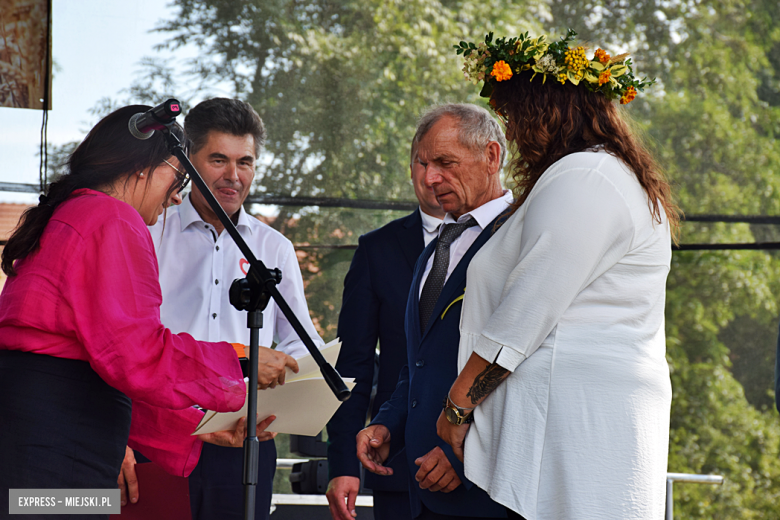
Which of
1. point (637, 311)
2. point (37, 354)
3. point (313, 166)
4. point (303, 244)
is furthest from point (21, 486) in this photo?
point (313, 166)

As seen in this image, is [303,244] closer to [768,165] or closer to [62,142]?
[62,142]

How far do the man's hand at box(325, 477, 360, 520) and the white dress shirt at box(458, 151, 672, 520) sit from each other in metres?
0.78

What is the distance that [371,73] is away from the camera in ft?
18.1

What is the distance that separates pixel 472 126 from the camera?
211cm

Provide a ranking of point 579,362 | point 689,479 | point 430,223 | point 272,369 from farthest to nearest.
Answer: point 689,479
point 430,223
point 272,369
point 579,362

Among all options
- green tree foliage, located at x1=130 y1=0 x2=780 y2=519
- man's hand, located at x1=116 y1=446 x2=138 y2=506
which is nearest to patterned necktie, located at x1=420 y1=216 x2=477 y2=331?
man's hand, located at x1=116 y1=446 x2=138 y2=506

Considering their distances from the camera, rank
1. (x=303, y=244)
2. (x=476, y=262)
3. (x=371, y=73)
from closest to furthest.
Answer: (x=476, y=262) → (x=303, y=244) → (x=371, y=73)

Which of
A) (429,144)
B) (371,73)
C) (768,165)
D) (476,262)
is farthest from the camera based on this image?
(768,165)

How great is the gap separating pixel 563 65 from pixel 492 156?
0.56 metres

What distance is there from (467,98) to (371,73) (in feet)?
2.82

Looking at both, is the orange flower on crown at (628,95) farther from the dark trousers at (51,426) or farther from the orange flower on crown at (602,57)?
the dark trousers at (51,426)

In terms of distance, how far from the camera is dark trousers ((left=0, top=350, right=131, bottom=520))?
1.49 m

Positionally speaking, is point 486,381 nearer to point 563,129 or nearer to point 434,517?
point 434,517

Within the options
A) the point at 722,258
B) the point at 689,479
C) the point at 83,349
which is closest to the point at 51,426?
the point at 83,349
